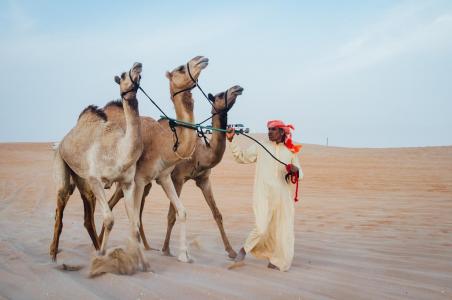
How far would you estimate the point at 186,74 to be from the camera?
649 centimetres

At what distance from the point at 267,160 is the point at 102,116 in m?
2.15

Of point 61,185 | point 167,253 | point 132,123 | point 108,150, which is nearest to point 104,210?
point 108,150

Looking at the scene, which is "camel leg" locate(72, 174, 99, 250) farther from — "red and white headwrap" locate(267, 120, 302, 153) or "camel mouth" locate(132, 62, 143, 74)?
"red and white headwrap" locate(267, 120, 302, 153)

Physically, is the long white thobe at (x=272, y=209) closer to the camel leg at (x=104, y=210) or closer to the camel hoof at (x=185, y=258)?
the camel hoof at (x=185, y=258)

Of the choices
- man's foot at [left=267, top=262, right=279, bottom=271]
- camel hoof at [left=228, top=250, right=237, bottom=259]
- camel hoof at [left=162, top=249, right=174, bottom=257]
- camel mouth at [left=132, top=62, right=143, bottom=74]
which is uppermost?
camel mouth at [left=132, top=62, right=143, bottom=74]

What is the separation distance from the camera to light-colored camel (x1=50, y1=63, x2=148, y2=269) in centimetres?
600

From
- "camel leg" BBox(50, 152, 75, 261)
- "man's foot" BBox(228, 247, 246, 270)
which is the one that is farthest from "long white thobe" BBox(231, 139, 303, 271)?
"camel leg" BBox(50, 152, 75, 261)

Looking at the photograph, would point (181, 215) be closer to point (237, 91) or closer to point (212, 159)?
point (212, 159)

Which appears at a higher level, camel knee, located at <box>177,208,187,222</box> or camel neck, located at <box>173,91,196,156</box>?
camel neck, located at <box>173,91,196,156</box>

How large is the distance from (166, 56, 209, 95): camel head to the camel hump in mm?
939

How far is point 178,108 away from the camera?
6.68 meters

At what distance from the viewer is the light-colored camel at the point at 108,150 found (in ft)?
19.7

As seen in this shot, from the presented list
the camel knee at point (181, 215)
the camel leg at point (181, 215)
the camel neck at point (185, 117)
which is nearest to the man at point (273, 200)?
the camel neck at point (185, 117)

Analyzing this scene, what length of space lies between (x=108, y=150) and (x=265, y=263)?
2.37m
